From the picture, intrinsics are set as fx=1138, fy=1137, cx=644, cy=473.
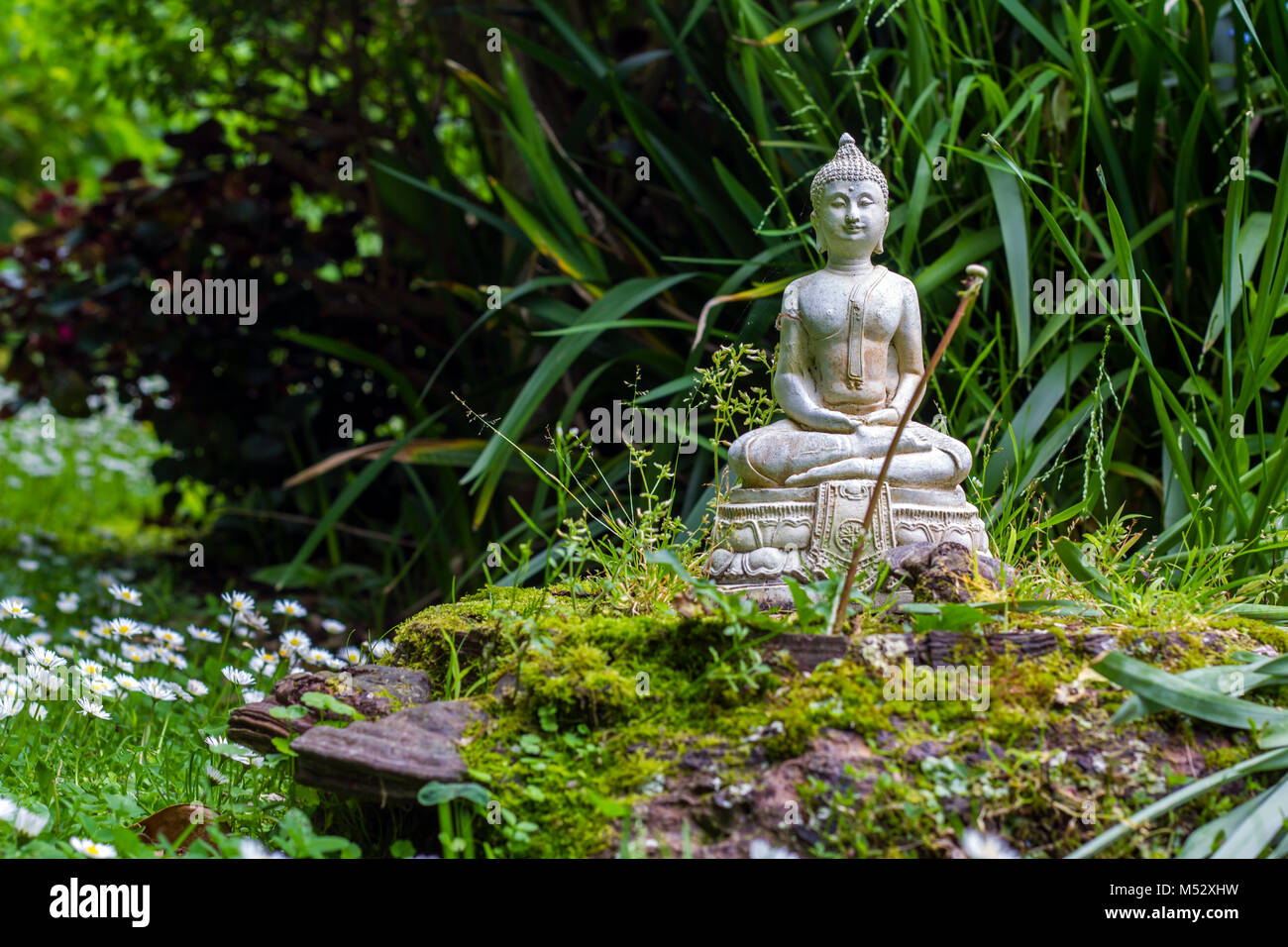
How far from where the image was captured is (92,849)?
Answer: 1.99m

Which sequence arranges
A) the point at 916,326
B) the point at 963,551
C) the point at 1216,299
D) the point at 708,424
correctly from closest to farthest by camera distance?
1. the point at 963,551
2. the point at 916,326
3. the point at 1216,299
4. the point at 708,424

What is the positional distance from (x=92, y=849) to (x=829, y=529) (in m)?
1.71

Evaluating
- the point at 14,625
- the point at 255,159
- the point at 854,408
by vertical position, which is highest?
the point at 255,159

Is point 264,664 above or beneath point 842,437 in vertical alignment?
beneath

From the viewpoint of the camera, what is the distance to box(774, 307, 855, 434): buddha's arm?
2971 millimetres

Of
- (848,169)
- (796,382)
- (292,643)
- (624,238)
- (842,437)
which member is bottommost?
(292,643)

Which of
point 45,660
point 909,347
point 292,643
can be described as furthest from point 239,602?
point 909,347

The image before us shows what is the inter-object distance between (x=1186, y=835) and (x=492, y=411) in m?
3.52

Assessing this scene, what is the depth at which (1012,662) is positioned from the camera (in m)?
2.17

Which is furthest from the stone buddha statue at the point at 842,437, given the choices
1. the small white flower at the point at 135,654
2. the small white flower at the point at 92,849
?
the small white flower at the point at 135,654

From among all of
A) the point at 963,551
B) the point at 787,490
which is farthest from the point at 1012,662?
the point at 787,490

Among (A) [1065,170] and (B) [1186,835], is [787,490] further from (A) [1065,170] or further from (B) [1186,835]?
(A) [1065,170]

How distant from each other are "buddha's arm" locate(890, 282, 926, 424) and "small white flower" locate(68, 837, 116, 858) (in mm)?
2078

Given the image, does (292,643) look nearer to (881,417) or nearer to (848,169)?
(881,417)
